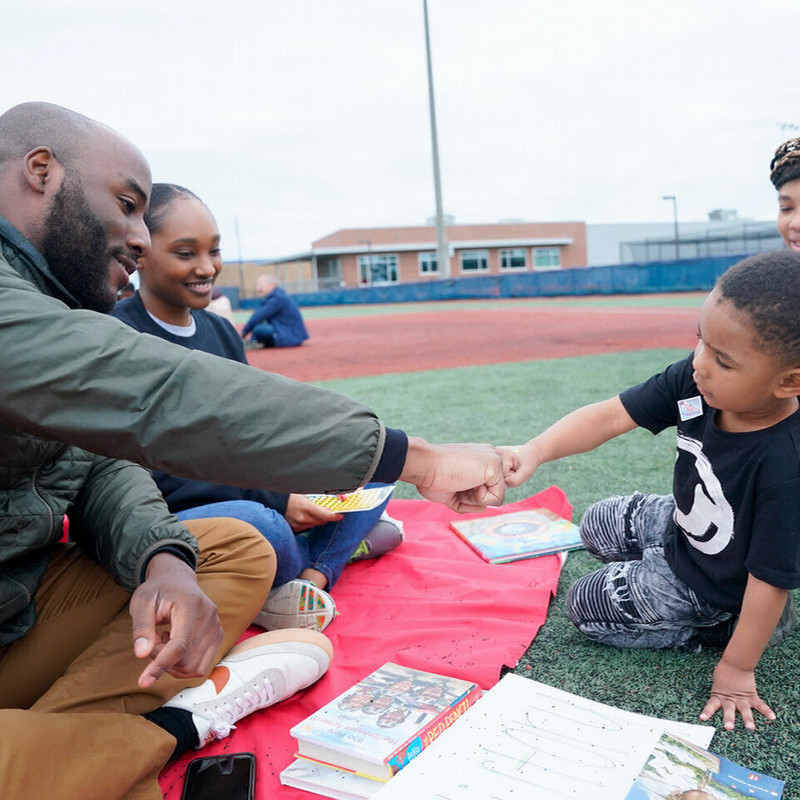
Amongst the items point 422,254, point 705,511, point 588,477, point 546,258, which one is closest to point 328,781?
point 705,511

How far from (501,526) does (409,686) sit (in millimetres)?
1330

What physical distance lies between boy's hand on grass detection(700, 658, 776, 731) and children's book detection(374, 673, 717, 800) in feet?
0.21

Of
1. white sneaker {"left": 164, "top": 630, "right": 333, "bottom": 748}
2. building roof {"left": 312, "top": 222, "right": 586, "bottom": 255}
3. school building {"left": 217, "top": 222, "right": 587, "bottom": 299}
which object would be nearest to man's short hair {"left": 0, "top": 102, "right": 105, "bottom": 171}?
white sneaker {"left": 164, "top": 630, "right": 333, "bottom": 748}

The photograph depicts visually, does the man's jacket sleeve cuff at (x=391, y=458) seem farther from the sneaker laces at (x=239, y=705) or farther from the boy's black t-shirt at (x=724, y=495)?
the boy's black t-shirt at (x=724, y=495)

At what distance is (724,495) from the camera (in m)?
1.79

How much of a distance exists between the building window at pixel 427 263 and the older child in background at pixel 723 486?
154 ft

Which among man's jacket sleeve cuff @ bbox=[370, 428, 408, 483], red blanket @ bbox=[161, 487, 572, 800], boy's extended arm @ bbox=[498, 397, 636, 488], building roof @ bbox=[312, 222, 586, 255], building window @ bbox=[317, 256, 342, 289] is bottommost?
red blanket @ bbox=[161, 487, 572, 800]

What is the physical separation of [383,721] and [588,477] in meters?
2.32

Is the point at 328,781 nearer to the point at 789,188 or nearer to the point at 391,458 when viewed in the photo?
the point at 391,458

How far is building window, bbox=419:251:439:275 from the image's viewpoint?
4841cm

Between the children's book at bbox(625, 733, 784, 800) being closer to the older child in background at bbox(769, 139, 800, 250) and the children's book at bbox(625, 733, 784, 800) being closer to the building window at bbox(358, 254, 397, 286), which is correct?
the older child in background at bbox(769, 139, 800, 250)

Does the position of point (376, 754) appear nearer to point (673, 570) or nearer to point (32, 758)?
point (32, 758)

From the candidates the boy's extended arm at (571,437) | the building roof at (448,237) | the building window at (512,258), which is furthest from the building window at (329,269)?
the boy's extended arm at (571,437)

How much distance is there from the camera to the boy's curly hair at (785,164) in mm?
2354
